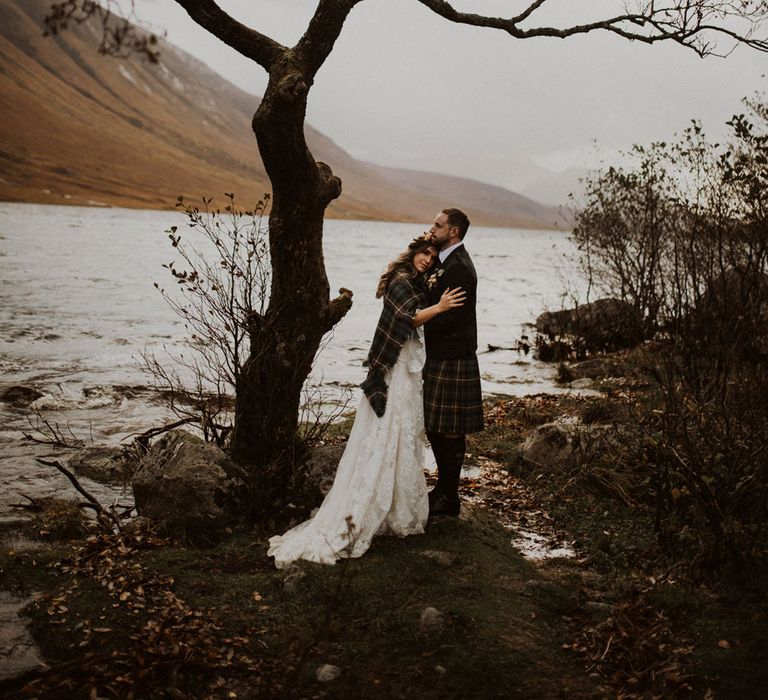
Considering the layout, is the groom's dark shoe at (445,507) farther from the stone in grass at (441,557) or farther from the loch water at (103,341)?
the loch water at (103,341)

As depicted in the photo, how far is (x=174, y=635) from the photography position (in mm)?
4637

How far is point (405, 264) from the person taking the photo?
6.40 metres

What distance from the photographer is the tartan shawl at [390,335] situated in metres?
6.09

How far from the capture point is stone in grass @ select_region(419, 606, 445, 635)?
4.83m

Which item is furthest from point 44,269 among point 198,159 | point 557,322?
point 198,159

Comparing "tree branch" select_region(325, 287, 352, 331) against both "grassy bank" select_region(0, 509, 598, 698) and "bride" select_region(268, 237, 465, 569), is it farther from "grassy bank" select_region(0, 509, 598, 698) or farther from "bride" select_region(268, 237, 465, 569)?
"grassy bank" select_region(0, 509, 598, 698)

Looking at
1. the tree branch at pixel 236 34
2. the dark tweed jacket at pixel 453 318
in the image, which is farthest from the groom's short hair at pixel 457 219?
the tree branch at pixel 236 34

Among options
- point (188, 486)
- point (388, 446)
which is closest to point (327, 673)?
point (388, 446)

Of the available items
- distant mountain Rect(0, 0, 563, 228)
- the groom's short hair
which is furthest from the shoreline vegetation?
distant mountain Rect(0, 0, 563, 228)

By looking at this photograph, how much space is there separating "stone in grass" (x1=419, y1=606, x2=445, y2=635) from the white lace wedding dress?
1039 millimetres

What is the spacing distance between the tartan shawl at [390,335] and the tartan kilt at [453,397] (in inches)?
20.2

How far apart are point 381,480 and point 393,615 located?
129 centimetres

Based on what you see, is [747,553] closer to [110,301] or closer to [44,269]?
[110,301]

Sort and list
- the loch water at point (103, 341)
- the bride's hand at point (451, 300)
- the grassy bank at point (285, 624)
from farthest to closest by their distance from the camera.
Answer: the loch water at point (103, 341), the bride's hand at point (451, 300), the grassy bank at point (285, 624)
